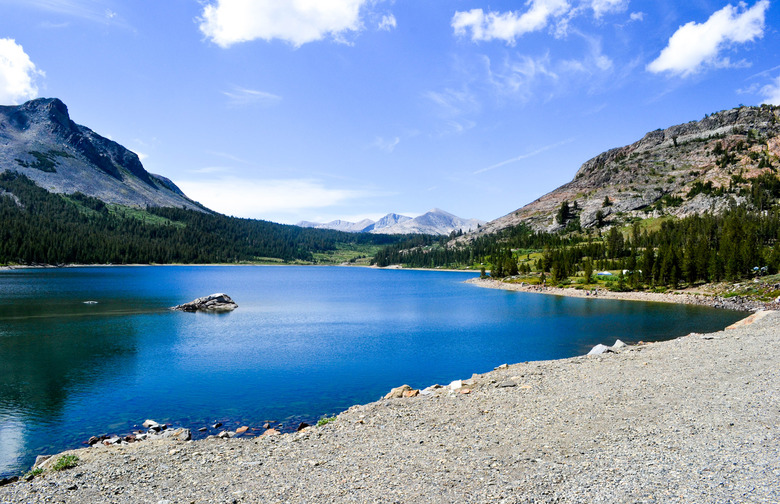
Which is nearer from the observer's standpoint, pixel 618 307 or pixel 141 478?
pixel 141 478

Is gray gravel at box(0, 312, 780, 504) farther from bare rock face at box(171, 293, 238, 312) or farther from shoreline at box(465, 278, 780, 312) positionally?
shoreline at box(465, 278, 780, 312)

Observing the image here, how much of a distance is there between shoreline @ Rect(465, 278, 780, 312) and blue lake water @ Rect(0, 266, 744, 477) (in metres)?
5.73

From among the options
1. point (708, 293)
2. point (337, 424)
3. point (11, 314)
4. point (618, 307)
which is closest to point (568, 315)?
point (618, 307)

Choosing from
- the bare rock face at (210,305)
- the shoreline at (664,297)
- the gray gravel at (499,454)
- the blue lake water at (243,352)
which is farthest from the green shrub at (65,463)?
the shoreline at (664,297)

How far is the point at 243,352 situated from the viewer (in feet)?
141

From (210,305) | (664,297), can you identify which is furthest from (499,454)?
(664,297)

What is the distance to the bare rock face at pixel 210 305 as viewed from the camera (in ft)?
246

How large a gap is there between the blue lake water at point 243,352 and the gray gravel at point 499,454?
580 centimetres

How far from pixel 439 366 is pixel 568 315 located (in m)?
41.4

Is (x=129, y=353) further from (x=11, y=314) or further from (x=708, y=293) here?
(x=708, y=293)

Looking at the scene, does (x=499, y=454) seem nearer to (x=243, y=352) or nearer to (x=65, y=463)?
(x=65, y=463)

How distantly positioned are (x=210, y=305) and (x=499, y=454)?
71.9 m

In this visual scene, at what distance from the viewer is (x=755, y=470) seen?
1179 centimetres

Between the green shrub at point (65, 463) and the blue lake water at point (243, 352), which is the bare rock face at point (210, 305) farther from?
the green shrub at point (65, 463)
